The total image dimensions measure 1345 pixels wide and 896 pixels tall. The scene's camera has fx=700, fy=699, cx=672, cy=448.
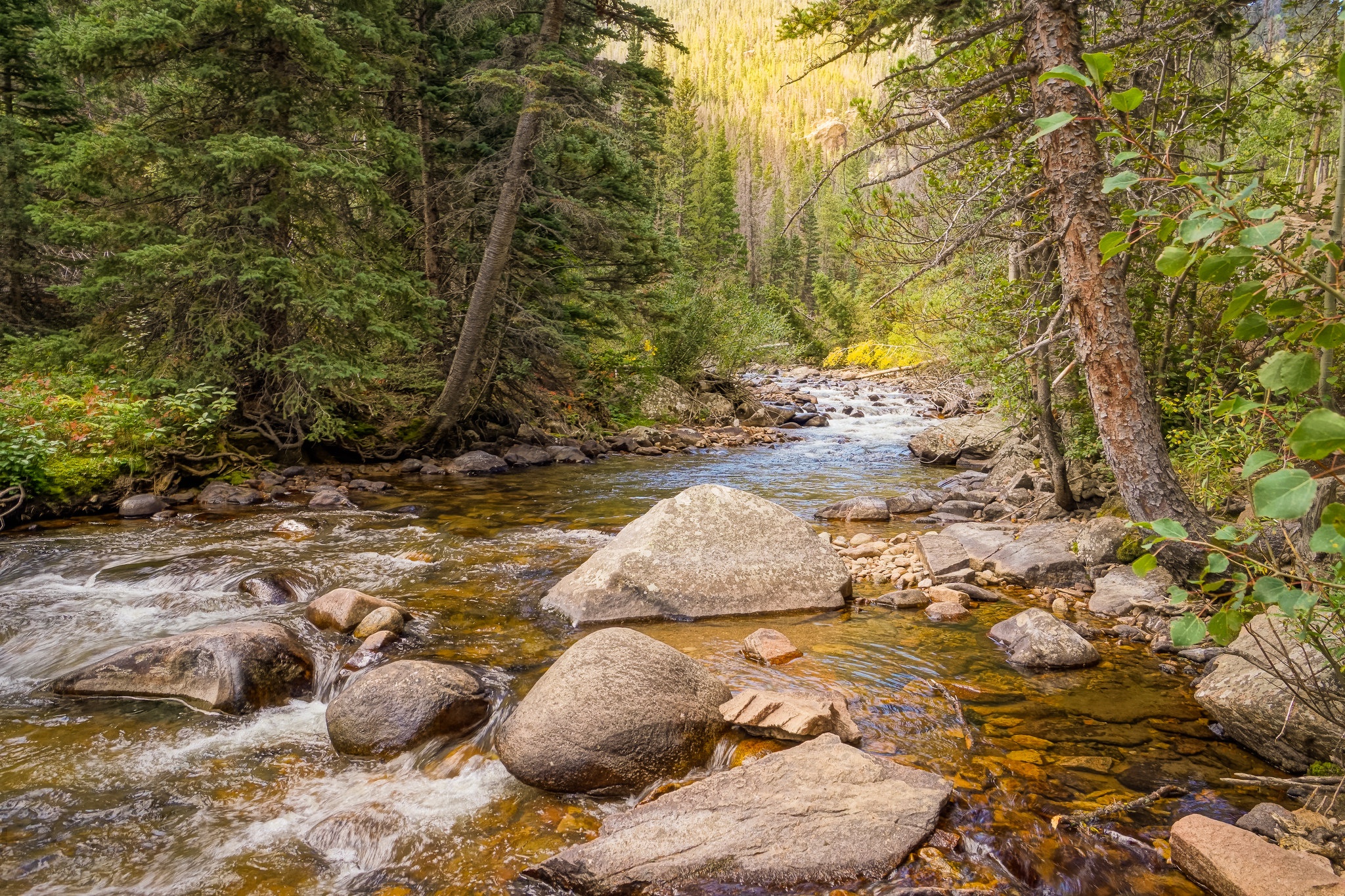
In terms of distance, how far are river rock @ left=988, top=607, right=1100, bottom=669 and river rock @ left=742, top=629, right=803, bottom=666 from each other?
158 centimetres

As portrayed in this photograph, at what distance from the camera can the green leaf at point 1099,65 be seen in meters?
1.41

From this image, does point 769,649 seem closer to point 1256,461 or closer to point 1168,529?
point 1168,529

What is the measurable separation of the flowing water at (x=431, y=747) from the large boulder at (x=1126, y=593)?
67 centimetres

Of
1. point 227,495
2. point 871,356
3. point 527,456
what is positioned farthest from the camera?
point 871,356

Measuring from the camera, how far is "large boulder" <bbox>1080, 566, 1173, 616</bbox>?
225 inches

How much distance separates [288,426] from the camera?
1130 cm

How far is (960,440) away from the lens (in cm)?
1404

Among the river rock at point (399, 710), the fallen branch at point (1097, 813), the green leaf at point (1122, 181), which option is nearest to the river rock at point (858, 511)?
the fallen branch at point (1097, 813)

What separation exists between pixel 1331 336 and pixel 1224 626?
2.94ft

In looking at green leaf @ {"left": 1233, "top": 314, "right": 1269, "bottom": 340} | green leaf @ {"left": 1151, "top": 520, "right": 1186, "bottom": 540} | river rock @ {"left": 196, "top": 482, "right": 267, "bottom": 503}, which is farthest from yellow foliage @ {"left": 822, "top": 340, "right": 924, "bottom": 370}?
green leaf @ {"left": 1233, "top": 314, "right": 1269, "bottom": 340}

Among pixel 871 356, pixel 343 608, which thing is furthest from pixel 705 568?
pixel 871 356

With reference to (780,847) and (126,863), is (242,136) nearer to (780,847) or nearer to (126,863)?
(126,863)

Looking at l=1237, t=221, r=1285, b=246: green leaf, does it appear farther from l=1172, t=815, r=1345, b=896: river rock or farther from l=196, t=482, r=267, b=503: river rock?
l=196, t=482, r=267, b=503: river rock

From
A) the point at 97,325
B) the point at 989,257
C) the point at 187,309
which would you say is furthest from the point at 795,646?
the point at 97,325
